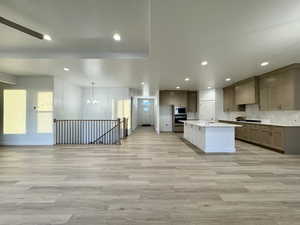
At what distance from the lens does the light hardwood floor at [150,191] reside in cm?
213

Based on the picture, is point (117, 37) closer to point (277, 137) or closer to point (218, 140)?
point (218, 140)

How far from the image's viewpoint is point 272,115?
6.65 m

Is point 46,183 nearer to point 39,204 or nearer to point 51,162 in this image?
point 39,204

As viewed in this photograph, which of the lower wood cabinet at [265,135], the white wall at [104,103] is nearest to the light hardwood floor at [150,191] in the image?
the lower wood cabinet at [265,135]

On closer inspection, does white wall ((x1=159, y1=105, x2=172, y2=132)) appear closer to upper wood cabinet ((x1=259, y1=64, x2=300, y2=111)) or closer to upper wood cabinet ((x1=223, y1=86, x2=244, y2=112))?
upper wood cabinet ((x1=223, y1=86, x2=244, y2=112))

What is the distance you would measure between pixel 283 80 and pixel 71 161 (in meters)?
6.29

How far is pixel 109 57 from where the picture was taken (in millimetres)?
4688

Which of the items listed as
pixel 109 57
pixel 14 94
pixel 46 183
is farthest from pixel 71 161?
pixel 14 94

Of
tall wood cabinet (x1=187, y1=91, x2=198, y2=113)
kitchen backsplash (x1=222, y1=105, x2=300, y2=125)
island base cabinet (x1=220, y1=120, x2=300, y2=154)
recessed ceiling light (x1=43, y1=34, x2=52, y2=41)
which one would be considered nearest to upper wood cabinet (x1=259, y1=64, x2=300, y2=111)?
kitchen backsplash (x1=222, y1=105, x2=300, y2=125)

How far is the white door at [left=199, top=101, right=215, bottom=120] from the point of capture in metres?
10.2

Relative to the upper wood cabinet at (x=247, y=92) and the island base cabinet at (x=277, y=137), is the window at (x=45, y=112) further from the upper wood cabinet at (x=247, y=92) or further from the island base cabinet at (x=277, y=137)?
the upper wood cabinet at (x=247, y=92)

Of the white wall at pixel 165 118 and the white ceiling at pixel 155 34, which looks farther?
the white wall at pixel 165 118

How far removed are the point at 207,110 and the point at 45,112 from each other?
7.74 metres

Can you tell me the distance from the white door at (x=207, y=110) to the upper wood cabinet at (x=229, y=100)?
2.14 feet
